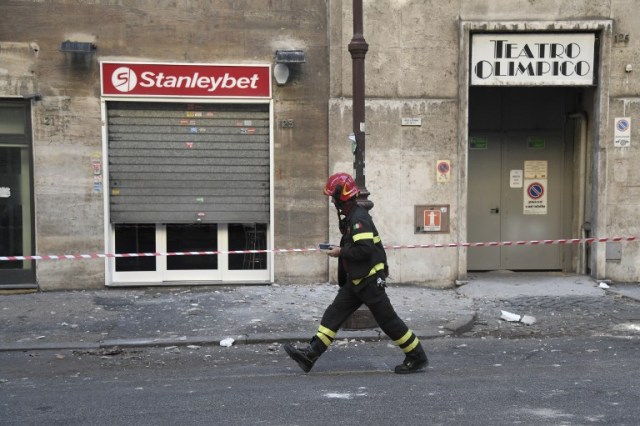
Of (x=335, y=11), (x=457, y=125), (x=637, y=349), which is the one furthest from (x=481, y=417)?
(x=335, y=11)

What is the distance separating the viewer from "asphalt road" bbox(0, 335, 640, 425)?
545cm

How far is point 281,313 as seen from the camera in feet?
31.5

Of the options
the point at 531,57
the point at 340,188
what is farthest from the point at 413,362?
the point at 531,57

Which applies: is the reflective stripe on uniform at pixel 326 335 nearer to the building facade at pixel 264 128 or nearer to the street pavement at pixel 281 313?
the street pavement at pixel 281 313

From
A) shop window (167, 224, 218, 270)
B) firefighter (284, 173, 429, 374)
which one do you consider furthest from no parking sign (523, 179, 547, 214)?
firefighter (284, 173, 429, 374)

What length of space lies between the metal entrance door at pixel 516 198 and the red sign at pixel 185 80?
4270 millimetres

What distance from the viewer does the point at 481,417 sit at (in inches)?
211

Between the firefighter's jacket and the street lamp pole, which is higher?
the street lamp pole

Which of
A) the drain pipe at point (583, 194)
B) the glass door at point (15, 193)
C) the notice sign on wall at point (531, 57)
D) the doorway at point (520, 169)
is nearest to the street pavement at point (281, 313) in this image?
the drain pipe at point (583, 194)

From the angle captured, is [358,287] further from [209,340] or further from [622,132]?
[622,132]

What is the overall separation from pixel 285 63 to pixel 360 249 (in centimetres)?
553

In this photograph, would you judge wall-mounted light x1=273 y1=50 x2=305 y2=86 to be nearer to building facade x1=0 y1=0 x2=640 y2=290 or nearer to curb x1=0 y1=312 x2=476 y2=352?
building facade x1=0 y1=0 x2=640 y2=290

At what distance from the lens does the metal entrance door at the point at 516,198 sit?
42.2 ft

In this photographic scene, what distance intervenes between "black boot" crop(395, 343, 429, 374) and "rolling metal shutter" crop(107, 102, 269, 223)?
532 centimetres
